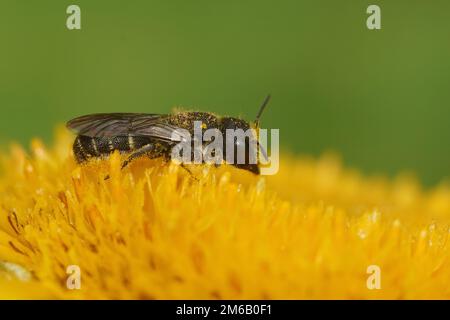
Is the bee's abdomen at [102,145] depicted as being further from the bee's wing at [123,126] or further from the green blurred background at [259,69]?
the green blurred background at [259,69]

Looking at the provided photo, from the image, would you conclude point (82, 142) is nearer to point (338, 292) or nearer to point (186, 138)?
point (186, 138)

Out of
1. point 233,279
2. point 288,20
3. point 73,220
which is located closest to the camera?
point 233,279

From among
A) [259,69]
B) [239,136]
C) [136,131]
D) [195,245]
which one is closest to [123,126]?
[136,131]

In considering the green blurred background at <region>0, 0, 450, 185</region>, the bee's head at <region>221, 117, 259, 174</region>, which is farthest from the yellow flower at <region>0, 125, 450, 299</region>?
the green blurred background at <region>0, 0, 450, 185</region>

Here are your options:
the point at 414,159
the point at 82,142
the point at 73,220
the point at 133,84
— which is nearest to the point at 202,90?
the point at 133,84

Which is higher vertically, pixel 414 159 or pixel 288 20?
pixel 288 20

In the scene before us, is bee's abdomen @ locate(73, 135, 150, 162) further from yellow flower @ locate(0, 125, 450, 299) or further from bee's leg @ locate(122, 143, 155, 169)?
yellow flower @ locate(0, 125, 450, 299)

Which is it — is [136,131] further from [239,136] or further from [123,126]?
[239,136]

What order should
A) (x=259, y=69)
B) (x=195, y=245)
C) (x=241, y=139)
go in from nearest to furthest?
(x=195, y=245), (x=241, y=139), (x=259, y=69)
